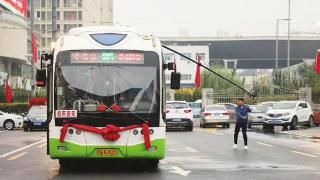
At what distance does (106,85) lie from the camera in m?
13.7

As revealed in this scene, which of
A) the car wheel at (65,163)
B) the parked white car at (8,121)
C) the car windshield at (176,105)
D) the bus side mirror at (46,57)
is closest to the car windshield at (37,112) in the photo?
the parked white car at (8,121)

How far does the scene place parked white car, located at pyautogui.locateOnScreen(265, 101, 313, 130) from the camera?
36.8 m

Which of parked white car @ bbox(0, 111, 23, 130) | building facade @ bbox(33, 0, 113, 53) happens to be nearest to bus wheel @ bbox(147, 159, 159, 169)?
parked white car @ bbox(0, 111, 23, 130)

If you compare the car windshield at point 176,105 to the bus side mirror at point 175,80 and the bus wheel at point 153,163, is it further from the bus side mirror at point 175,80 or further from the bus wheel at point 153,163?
the bus side mirror at point 175,80

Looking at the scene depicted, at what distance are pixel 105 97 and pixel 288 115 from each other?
24573mm

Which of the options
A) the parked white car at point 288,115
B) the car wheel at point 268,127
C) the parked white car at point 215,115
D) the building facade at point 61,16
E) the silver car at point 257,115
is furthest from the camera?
the building facade at point 61,16

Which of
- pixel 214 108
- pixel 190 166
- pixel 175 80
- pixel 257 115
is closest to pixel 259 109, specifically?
pixel 257 115

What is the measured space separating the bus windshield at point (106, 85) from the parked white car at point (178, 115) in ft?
65.5

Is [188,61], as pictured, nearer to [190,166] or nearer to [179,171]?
[190,166]

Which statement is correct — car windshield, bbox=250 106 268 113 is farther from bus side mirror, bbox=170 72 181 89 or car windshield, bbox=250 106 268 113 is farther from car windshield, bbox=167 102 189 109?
bus side mirror, bbox=170 72 181 89

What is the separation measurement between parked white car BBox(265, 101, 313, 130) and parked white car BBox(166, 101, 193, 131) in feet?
17.0

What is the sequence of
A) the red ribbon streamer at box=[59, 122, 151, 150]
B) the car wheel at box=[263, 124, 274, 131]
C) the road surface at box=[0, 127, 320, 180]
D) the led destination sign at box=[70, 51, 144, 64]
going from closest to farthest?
1. the road surface at box=[0, 127, 320, 180]
2. the red ribbon streamer at box=[59, 122, 151, 150]
3. the led destination sign at box=[70, 51, 144, 64]
4. the car wheel at box=[263, 124, 274, 131]

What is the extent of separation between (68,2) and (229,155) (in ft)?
428

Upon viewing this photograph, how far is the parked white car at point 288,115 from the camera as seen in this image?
36.8 m
